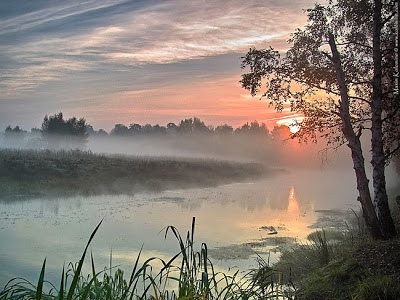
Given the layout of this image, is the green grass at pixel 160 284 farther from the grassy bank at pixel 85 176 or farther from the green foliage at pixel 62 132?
the green foliage at pixel 62 132

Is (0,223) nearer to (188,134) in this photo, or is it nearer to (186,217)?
(186,217)

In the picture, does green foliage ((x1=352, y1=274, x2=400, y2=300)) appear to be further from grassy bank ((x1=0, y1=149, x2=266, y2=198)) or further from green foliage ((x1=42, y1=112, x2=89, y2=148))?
green foliage ((x1=42, y1=112, x2=89, y2=148))

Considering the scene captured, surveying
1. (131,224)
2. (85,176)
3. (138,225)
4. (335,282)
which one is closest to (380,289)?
(335,282)

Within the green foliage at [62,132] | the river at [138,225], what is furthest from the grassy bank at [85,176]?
the green foliage at [62,132]

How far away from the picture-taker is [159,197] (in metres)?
32.2

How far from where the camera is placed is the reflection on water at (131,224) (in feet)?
48.4

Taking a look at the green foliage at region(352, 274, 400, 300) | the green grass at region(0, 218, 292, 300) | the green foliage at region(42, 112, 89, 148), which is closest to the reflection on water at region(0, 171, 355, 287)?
the green foliage at region(352, 274, 400, 300)

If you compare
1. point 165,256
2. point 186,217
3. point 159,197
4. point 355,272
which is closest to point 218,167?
point 159,197

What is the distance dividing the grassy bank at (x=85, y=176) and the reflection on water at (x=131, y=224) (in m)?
3.09

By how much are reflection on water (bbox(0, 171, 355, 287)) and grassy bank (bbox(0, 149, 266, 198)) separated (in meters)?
3.09

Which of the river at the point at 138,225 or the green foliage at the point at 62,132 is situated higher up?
the green foliage at the point at 62,132

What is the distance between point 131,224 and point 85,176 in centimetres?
1627

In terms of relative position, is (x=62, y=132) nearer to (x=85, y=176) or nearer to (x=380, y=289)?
(x=85, y=176)

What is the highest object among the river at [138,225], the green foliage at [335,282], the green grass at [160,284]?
the green grass at [160,284]
